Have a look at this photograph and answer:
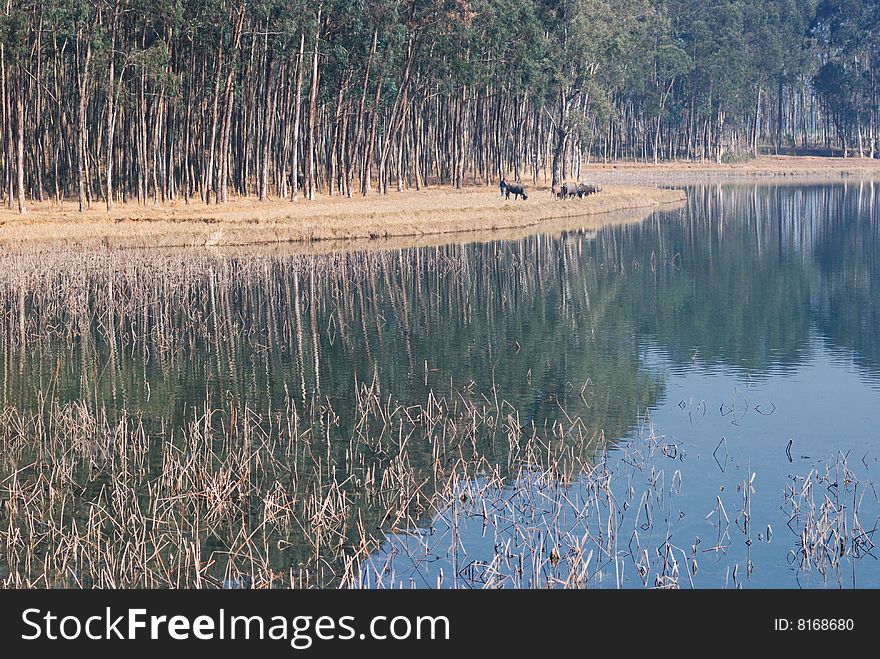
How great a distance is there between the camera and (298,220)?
55406 mm

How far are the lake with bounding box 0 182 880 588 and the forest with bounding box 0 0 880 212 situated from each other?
60.7ft

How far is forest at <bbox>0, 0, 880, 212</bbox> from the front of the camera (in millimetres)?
59938

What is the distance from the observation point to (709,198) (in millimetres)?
86938

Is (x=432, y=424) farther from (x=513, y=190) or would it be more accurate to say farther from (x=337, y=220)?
(x=513, y=190)

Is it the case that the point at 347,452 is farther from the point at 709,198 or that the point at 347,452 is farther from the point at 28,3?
the point at 709,198

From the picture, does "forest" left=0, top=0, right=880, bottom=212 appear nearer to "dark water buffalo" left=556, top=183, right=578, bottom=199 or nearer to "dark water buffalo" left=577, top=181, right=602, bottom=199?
Answer: "dark water buffalo" left=577, top=181, right=602, bottom=199

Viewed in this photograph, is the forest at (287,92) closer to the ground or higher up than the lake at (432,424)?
higher up

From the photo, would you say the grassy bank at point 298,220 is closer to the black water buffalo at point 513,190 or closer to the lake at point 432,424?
the black water buffalo at point 513,190

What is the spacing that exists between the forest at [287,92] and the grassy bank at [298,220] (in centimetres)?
355

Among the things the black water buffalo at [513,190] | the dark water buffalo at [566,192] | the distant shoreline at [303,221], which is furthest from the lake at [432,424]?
the dark water buffalo at [566,192]

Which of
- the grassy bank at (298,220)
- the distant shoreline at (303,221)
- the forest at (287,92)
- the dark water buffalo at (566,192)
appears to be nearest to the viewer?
the distant shoreline at (303,221)

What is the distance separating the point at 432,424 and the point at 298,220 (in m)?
35.3

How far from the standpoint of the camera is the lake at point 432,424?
49.2 feet
